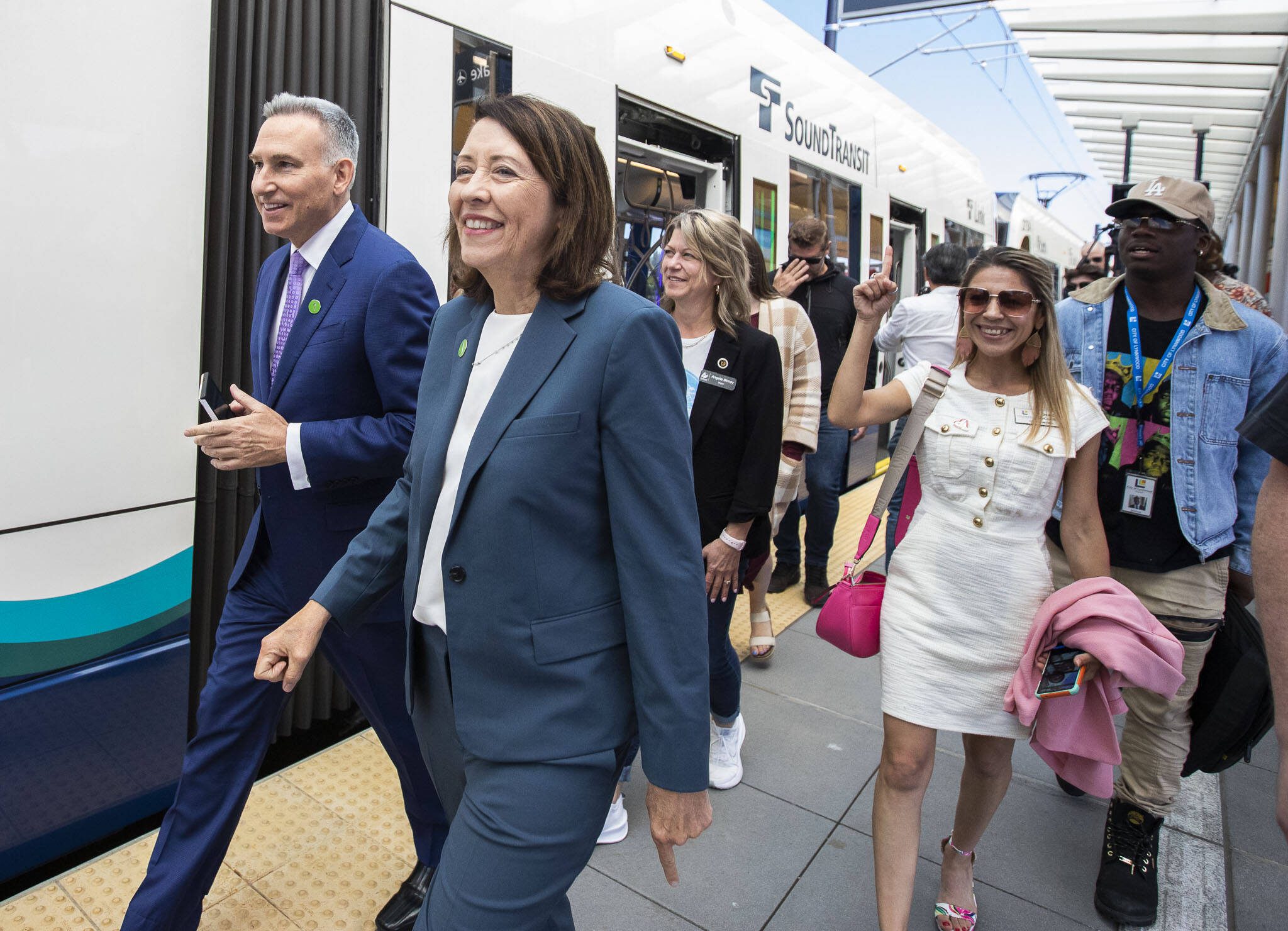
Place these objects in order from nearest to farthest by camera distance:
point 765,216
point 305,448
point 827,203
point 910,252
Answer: point 305,448
point 765,216
point 827,203
point 910,252

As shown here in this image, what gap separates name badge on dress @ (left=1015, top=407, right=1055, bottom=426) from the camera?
85.0 inches

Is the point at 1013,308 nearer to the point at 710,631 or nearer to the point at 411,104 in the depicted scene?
the point at 710,631

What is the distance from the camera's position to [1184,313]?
2.47 m

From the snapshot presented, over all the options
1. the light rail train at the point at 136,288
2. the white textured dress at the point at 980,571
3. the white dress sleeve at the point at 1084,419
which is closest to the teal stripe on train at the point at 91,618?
the light rail train at the point at 136,288

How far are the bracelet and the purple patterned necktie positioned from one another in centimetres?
125

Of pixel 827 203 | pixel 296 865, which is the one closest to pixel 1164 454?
pixel 296 865

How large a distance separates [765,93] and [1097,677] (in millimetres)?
3656

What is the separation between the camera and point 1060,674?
1.99 metres

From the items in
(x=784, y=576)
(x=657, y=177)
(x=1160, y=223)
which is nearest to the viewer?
(x=1160, y=223)

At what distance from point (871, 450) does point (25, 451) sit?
22.2ft

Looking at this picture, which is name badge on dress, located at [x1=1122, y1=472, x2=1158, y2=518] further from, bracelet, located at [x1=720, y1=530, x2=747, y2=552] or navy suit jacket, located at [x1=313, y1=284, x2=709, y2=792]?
navy suit jacket, located at [x1=313, y1=284, x2=709, y2=792]

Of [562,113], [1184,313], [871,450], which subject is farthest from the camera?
[871,450]

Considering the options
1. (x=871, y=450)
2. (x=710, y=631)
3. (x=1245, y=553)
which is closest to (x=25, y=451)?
(x=710, y=631)

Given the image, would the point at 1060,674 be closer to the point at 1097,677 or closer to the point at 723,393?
the point at 1097,677
